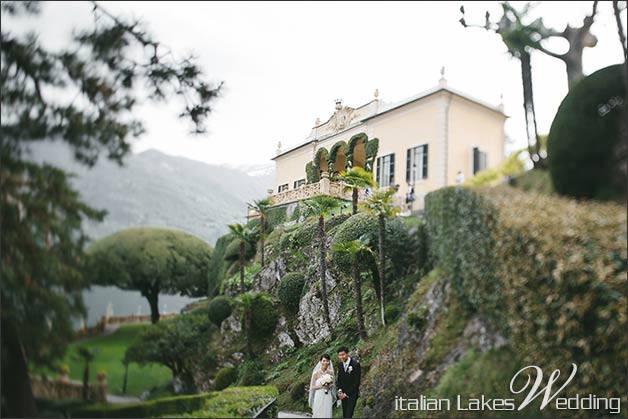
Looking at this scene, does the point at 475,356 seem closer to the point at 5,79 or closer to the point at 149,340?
the point at 149,340

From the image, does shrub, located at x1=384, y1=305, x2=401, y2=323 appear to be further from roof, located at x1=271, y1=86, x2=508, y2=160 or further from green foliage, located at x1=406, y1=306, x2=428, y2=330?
roof, located at x1=271, y1=86, x2=508, y2=160

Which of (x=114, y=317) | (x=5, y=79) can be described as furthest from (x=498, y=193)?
(x=5, y=79)

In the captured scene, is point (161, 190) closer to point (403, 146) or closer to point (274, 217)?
point (274, 217)

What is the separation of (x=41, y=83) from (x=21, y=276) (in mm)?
2178

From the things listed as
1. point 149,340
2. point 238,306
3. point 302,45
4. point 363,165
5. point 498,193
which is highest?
point 302,45

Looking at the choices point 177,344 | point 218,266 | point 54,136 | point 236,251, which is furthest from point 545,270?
point 54,136

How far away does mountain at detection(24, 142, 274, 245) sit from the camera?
6.05 m

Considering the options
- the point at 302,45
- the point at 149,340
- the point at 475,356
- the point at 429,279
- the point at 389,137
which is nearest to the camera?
the point at 475,356

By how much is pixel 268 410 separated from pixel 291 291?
1.21 metres

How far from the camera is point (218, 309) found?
6184mm

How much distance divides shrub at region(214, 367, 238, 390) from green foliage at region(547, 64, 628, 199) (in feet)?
12.4

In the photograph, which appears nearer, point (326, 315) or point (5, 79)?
point (326, 315)

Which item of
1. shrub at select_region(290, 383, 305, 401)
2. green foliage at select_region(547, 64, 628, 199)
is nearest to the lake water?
shrub at select_region(290, 383, 305, 401)

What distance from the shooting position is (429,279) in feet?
17.2
